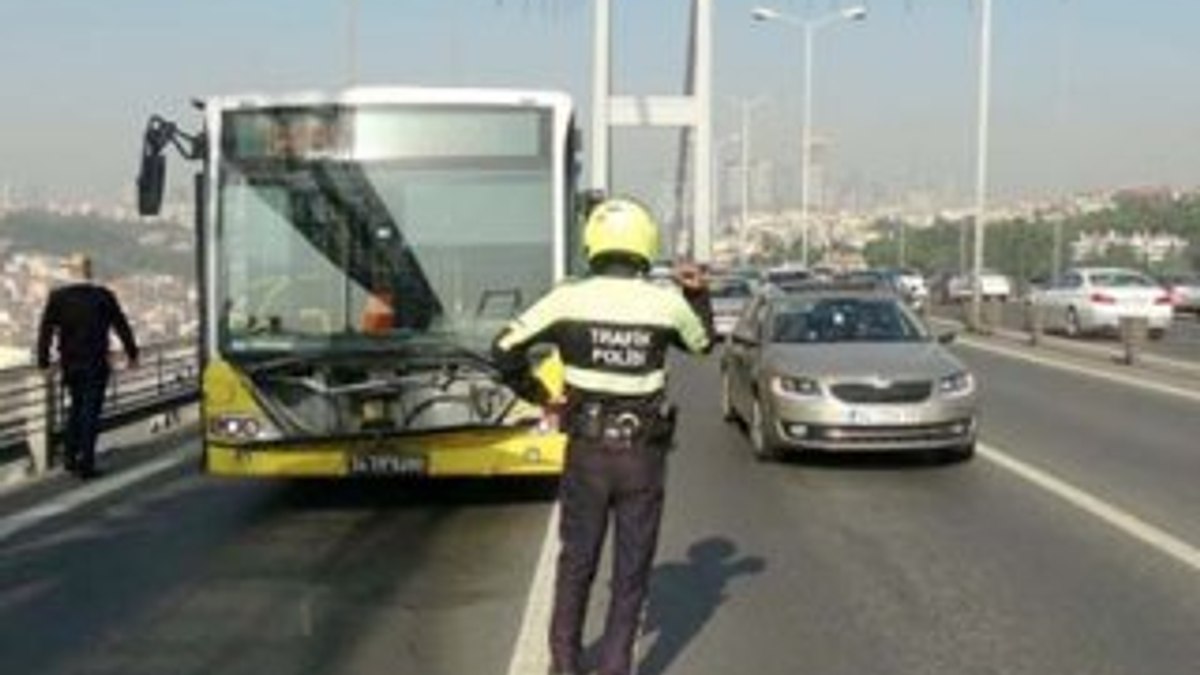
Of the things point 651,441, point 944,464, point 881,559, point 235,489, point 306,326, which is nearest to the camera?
point 651,441

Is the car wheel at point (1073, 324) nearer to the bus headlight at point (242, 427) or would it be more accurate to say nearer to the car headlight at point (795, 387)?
the car headlight at point (795, 387)

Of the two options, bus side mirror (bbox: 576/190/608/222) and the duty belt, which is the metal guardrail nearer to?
bus side mirror (bbox: 576/190/608/222)

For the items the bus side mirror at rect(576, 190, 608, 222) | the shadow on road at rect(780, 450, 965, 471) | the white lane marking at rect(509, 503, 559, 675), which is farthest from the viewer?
the shadow on road at rect(780, 450, 965, 471)

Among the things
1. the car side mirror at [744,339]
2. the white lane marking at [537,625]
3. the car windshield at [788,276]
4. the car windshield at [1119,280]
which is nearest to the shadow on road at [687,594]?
the white lane marking at [537,625]

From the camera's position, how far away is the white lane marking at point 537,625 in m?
7.68

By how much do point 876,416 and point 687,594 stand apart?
5843mm

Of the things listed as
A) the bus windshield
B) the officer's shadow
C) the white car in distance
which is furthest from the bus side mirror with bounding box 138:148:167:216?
the white car in distance

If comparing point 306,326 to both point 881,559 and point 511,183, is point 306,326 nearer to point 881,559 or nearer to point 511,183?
point 511,183

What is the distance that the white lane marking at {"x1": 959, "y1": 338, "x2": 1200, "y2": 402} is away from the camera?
24469 millimetres

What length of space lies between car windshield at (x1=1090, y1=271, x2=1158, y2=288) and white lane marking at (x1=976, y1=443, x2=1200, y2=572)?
92.8 feet

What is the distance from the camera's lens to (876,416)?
15031 millimetres

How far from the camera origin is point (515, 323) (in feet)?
22.7

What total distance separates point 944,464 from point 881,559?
522 centimetres

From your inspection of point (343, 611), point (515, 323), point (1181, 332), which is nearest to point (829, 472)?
point (343, 611)
